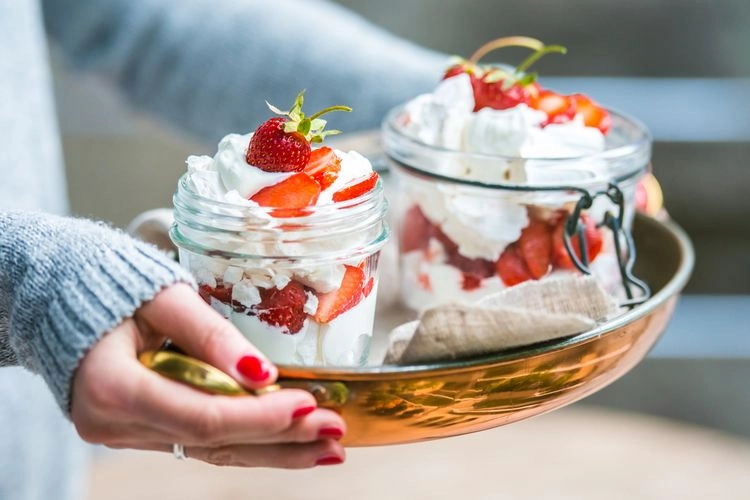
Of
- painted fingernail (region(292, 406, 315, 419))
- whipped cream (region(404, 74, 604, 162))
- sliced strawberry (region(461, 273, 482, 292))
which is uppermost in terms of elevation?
whipped cream (region(404, 74, 604, 162))

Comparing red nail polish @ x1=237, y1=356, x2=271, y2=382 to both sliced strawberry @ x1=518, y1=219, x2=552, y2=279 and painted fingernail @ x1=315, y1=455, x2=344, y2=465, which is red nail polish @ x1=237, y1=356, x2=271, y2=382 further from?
sliced strawberry @ x1=518, y1=219, x2=552, y2=279

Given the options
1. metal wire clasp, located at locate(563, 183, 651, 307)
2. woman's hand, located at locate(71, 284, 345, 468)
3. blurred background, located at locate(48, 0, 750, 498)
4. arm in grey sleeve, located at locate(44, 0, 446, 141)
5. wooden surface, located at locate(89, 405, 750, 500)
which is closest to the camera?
woman's hand, located at locate(71, 284, 345, 468)

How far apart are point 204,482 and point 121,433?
642 mm

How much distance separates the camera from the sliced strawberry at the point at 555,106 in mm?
502

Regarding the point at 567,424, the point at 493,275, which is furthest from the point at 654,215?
the point at 567,424

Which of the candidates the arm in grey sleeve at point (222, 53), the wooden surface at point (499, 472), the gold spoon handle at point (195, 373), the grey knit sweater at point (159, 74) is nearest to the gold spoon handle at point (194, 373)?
the gold spoon handle at point (195, 373)

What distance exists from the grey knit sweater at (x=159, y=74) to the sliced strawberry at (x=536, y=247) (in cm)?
26

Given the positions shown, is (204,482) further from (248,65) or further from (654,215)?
(654,215)

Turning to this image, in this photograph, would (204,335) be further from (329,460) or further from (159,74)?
(159,74)

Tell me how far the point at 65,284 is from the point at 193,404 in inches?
3.0

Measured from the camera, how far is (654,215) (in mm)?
596

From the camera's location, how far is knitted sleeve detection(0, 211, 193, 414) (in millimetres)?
318

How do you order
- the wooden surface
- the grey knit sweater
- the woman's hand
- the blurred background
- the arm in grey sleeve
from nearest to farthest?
the woman's hand, the grey knit sweater, the arm in grey sleeve, the wooden surface, the blurred background

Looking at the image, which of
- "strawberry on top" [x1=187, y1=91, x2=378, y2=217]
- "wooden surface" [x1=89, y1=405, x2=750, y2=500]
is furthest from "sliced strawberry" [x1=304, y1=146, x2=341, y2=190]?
"wooden surface" [x1=89, y1=405, x2=750, y2=500]
